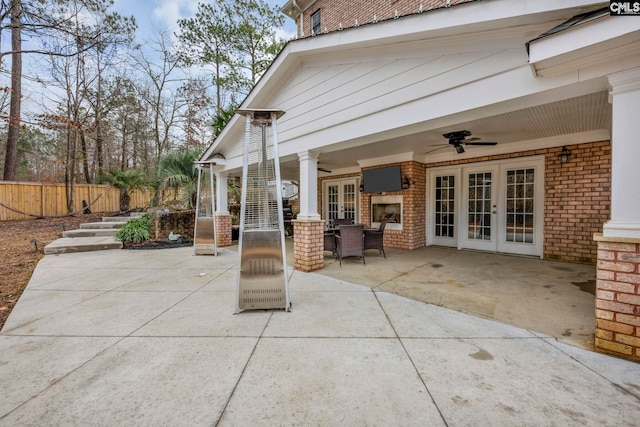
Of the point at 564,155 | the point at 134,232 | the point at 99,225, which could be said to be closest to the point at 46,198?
the point at 99,225

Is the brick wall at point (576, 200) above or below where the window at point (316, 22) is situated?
below

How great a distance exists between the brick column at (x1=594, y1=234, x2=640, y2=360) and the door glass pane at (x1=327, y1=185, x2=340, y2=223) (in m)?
7.21

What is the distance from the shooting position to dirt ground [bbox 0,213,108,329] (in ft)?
12.0

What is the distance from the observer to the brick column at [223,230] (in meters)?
7.68

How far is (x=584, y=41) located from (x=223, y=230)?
7.77 meters

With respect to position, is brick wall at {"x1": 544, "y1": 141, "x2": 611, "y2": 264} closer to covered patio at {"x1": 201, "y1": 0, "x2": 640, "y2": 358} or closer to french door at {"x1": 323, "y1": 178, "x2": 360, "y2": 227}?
covered patio at {"x1": 201, "y1": 0, "x2": 640, "y2": 358}

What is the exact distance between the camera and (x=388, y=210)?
23.5 feet

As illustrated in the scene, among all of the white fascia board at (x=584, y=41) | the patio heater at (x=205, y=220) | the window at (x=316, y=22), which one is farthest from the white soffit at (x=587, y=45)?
the window at (x=316, y=22)

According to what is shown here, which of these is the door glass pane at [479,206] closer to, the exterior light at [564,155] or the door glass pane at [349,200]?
the exterior light at [564,155]

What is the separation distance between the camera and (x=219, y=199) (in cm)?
771

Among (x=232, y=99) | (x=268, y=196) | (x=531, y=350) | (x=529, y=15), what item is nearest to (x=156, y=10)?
(x=232, y=99)

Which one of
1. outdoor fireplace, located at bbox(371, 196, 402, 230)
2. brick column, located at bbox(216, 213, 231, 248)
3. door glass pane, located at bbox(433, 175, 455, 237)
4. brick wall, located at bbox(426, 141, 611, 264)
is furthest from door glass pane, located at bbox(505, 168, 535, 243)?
brick column, located at bbox(216, 213, 231, 248)

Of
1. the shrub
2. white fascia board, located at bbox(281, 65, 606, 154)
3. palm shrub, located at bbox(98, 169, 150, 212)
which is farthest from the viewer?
palm shrub, located at bbox(98, 169, 150, 212)

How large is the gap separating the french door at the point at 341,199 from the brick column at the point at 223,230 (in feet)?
11.1
